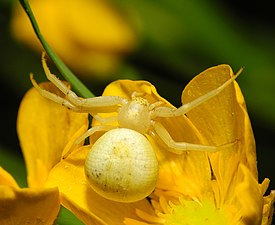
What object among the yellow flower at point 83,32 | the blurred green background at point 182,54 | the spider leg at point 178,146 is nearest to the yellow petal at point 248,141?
the spider leg at point 178,146

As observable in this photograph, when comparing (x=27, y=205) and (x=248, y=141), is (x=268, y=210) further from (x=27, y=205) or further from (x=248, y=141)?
(x=27, y=205)

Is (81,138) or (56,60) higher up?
(56,60)

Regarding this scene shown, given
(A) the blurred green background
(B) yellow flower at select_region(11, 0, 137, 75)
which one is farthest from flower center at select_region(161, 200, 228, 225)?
(B) yellow flower at select_region(11, 0, 137, 75)

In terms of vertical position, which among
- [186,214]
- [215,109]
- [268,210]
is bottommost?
[186,214]

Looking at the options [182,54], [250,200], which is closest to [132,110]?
[250,200]

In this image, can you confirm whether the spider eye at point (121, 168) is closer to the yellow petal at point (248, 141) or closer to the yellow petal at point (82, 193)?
the yellow petal at point (82, 193)

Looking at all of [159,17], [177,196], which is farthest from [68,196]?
[159,17]
